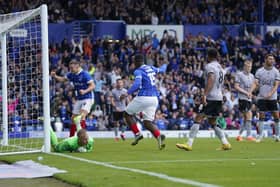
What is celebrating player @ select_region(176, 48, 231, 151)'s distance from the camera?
15.5m

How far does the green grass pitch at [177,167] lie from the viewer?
9336 mm

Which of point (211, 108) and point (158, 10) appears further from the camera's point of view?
point (158, 10)

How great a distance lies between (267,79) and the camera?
19.6m

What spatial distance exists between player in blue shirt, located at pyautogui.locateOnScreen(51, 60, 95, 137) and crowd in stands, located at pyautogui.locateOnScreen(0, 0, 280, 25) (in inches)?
746

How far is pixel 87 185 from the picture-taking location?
9.06 metres

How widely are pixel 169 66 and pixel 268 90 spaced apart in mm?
15315

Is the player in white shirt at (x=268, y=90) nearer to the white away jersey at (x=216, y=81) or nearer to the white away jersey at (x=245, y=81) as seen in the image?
the white away jersey at (x=245, y=81)

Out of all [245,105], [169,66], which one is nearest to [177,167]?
[245,105]

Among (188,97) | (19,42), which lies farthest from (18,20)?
(188,97)

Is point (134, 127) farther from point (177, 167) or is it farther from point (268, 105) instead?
point (177, 167)

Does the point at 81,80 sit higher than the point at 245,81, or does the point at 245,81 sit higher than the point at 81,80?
the point at 81,80

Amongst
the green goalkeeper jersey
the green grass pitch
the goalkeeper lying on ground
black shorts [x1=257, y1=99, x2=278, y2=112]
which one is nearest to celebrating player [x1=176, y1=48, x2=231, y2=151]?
the green grass pitch

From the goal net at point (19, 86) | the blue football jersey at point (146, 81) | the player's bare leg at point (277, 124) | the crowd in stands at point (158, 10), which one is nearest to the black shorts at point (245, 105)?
the player's bare leg at point (277, 124)

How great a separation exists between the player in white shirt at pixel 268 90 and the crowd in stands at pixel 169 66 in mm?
9534
